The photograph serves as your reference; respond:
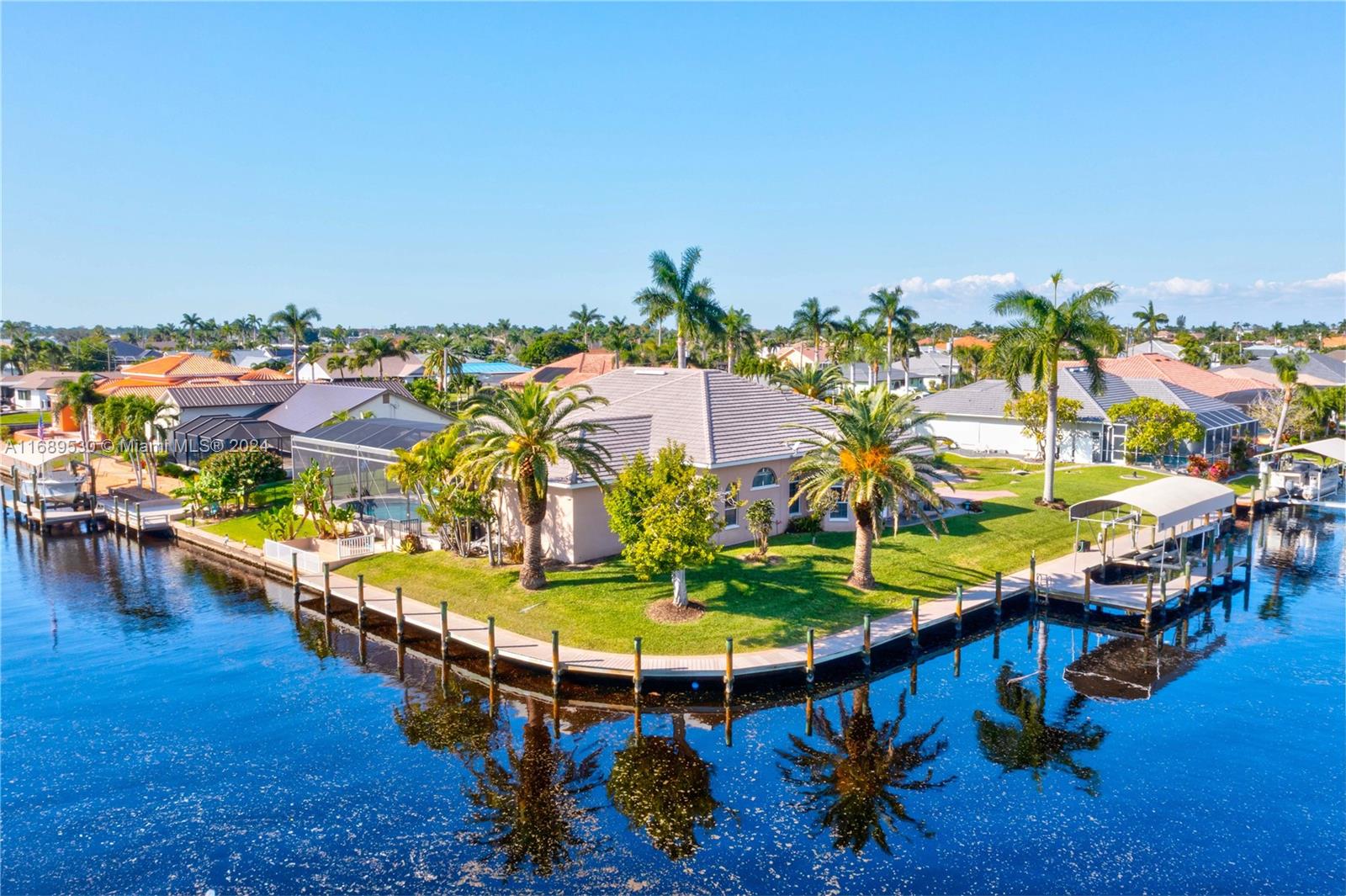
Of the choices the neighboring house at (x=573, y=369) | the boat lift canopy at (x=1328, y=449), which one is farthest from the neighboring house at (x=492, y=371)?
the boat lift canopy at (x=1328, y=449)

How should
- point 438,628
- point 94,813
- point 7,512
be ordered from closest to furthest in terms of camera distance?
point 94,813 < point 438,628 < point 7,512

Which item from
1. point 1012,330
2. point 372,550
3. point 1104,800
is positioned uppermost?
point 1012,330

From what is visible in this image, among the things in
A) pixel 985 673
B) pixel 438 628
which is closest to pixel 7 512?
pixel 438 628

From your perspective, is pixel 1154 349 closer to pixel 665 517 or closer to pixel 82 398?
pixel 665 517

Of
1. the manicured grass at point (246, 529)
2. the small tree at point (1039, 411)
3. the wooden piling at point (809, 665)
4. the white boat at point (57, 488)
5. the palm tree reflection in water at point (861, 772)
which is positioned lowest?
the palm tree reflection in water at point (861, 772)

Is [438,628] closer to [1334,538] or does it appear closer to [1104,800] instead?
[1104,800]

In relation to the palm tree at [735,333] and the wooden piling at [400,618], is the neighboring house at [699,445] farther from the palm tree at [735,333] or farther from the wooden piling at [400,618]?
the palm tree at [735,333]
